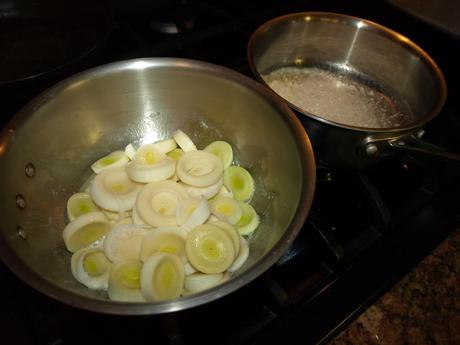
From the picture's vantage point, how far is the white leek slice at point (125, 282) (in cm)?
79

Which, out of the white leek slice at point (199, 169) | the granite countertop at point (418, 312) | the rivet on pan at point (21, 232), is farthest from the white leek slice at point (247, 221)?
the rivet on pan at point (21, 232)

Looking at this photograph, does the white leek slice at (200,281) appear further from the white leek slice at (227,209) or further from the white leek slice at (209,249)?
the white leek slice at (227,209)

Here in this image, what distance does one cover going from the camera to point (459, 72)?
4.94 ft

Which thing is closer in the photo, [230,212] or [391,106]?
[230,212]

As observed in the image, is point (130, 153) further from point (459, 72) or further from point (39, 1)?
point (459, 72)

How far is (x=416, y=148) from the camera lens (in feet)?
3.08

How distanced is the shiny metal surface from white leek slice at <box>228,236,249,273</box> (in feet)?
0.08

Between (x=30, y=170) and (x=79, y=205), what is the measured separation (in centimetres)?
16

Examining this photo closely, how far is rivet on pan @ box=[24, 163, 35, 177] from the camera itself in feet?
2.92

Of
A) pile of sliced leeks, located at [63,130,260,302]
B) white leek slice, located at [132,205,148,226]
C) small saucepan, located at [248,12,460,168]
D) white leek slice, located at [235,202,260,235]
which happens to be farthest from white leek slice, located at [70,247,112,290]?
small saucepan, located at [248,12,460,168]

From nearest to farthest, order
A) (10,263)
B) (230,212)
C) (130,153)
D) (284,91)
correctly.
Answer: (10,263), (230,212), (130,153), (284,91)

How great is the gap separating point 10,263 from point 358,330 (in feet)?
2.58

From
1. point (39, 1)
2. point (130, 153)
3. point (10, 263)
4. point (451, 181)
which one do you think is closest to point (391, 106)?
point (451, 181)

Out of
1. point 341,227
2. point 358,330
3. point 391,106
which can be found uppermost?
point 391,106
